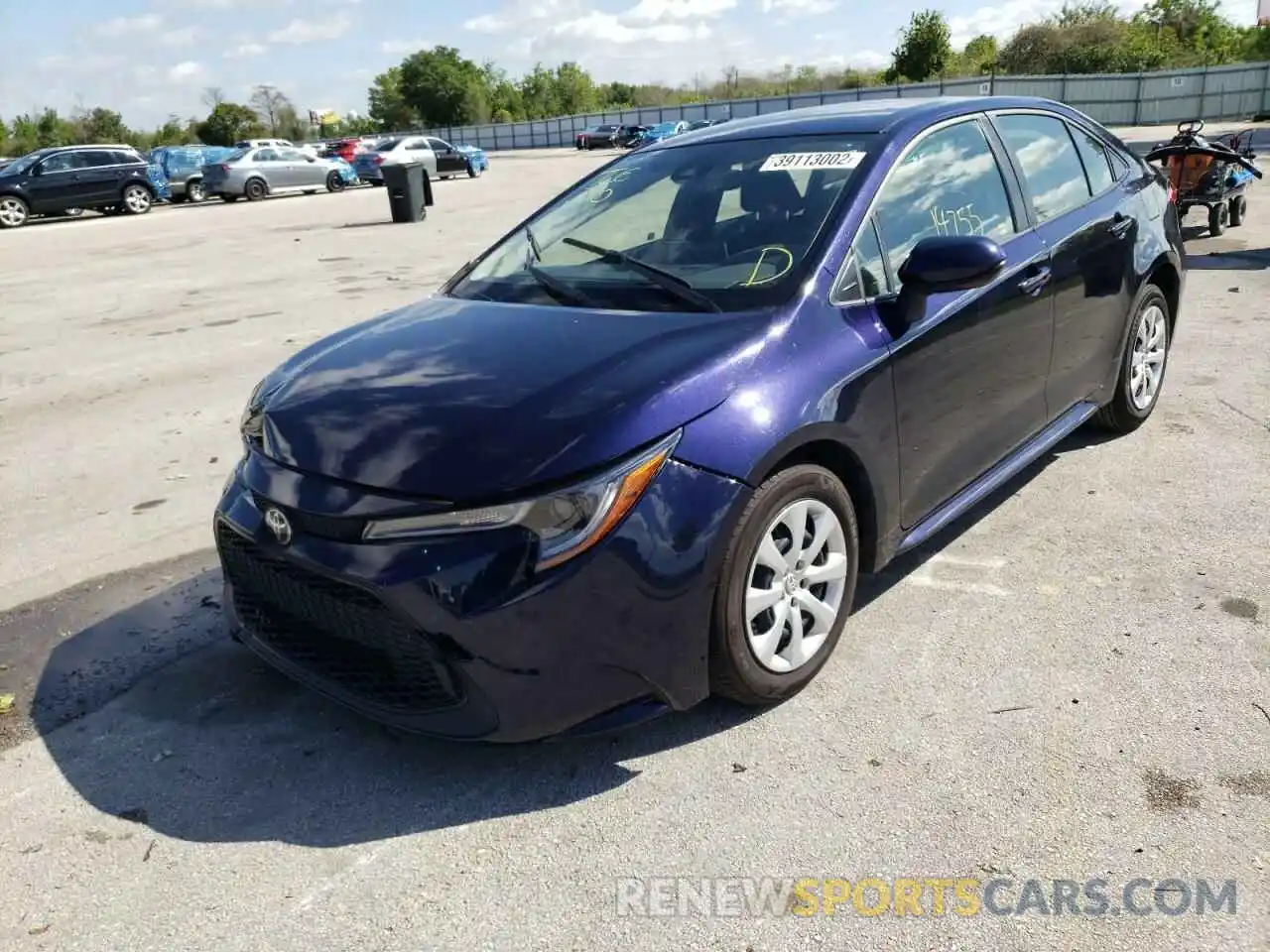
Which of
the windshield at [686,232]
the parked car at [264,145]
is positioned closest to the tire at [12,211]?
the parked car at [264,145]

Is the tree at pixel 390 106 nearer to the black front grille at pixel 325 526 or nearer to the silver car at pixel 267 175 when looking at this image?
the silver car at pixel 267 175

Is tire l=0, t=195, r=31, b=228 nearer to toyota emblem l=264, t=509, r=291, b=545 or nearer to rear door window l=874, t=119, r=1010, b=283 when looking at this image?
toyota emblem l=264, t=509, r=291, b=545

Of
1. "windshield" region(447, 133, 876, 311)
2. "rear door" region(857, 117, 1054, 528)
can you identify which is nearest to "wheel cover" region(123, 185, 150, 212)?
"windshield" region(447, 133, 876, 311)

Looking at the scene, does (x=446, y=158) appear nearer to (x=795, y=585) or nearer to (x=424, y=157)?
(x=424, y=157)

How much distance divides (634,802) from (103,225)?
24.7 metres

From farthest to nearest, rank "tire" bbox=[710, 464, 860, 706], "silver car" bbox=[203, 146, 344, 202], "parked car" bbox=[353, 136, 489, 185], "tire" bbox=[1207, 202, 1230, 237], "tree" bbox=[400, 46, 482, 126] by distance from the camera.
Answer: "tree" bbox=[400, 46, 482, 126] < "parked car" bbox=[353, 136, 489, 185] < "silver car" bbox=[203, 146, 344, 202] < "tire" bbox=[1207, 202, 1230, 237] < "tire" bbox=[710, 464, 860, 706]

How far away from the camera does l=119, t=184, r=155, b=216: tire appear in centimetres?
2583

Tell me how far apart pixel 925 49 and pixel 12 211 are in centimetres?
5226

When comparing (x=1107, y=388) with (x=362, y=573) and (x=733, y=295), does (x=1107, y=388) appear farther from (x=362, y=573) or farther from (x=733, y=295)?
(x=362, y=573)

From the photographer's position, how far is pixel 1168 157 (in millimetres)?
12172

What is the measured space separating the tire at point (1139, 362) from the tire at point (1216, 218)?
8209mm

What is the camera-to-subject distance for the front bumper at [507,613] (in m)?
2.48

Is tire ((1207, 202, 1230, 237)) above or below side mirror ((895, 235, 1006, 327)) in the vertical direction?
below

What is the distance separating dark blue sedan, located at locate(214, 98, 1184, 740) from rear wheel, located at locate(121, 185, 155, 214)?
25.6 meters
